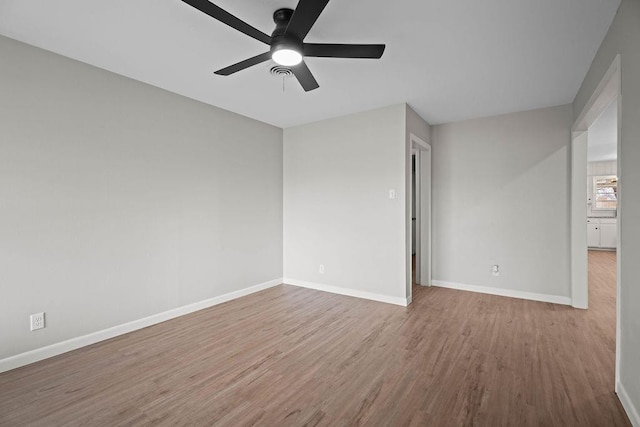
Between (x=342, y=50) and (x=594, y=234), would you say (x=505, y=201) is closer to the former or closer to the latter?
(x=342, y=50)

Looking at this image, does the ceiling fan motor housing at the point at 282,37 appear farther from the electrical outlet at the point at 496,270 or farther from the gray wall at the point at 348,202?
the electrical outlet at the point at 496,270

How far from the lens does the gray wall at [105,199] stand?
7.68ft

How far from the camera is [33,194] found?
2.41m

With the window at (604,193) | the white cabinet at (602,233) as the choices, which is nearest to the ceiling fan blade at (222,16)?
the white cabinet at (602,233)

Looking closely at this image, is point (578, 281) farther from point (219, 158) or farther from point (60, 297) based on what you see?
point (60, 297)

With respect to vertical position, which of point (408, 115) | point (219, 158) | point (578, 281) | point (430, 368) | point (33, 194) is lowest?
point (430, 368)

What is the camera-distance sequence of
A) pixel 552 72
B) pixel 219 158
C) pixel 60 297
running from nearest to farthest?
pixel 60 297 → pixel 552 72 → pixel 219 158

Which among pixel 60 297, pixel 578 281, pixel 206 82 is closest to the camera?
pixel 60 297

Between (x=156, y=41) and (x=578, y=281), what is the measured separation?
4.98 meters

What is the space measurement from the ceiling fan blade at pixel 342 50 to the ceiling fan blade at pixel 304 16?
117 millimetres

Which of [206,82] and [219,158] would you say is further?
[219,158]

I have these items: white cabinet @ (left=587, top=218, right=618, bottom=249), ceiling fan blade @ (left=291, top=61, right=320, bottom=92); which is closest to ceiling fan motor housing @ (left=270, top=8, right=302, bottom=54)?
ceiling fan blade @ (left=291, top=61, right=320, bottom=92)

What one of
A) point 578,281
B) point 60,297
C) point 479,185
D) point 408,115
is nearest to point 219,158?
point 60,297

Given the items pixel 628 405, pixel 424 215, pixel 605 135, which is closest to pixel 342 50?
pixel 628 405
